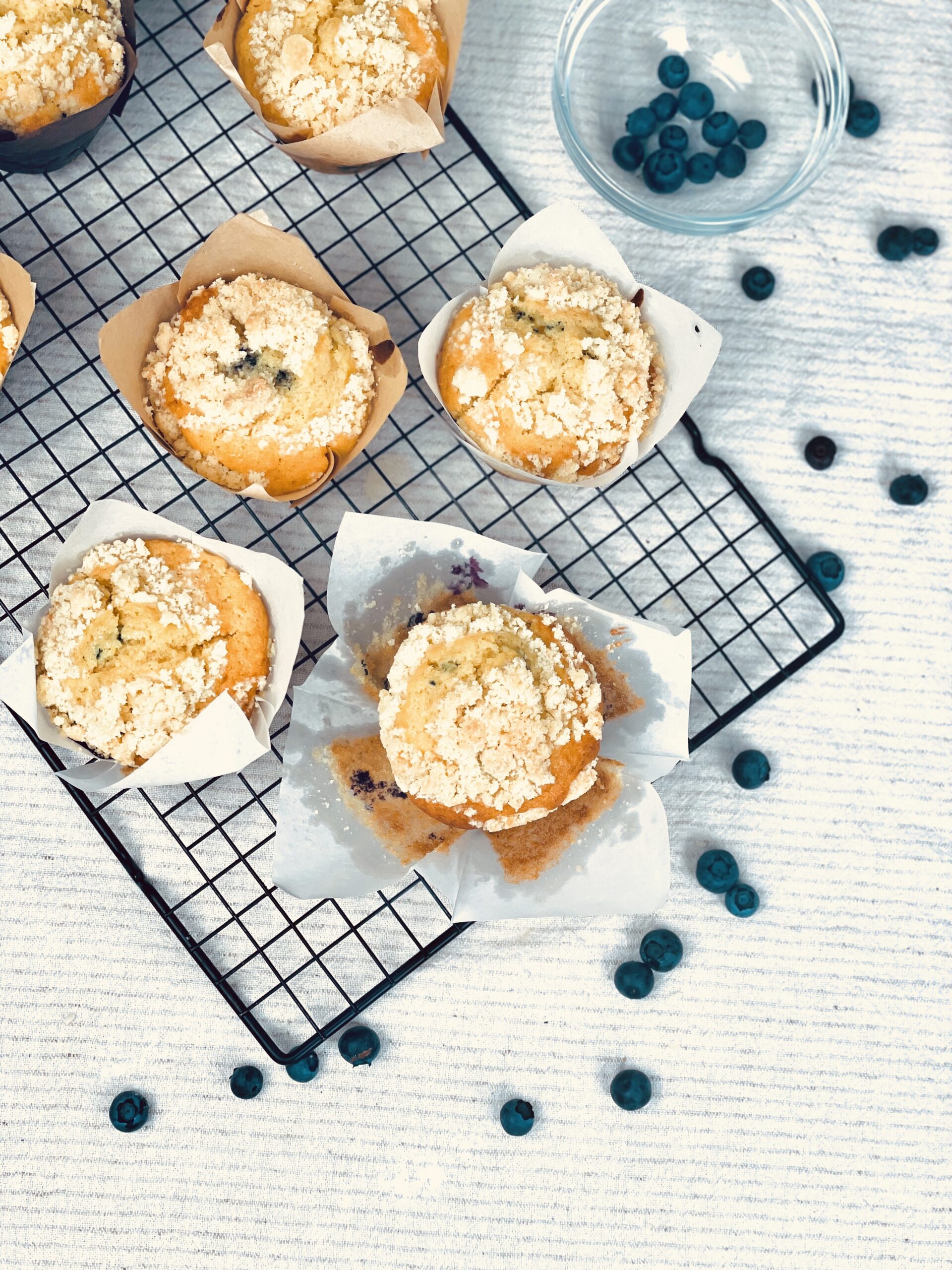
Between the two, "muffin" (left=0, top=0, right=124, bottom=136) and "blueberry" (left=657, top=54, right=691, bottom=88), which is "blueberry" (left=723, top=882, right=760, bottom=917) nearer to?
"blueberry" (left=657, top=54, right=691, bottom=88)

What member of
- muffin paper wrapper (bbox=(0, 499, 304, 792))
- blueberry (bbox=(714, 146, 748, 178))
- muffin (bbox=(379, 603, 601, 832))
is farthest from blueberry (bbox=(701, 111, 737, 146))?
muffin paper wrapper (bbox=(0, 499, 304, 792))

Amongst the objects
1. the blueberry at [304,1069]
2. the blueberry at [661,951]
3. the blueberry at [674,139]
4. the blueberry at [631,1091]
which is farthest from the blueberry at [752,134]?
the blueberry at [304,1069]

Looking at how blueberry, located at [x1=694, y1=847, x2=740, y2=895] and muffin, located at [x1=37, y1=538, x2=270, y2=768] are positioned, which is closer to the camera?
muffin, located at [x1=37, y1=538, x2=270, y2=768]

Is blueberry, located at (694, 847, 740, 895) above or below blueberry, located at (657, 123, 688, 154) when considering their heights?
below

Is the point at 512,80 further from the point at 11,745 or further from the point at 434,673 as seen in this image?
the point at 11,745

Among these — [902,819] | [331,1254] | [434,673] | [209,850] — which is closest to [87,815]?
[209,850]

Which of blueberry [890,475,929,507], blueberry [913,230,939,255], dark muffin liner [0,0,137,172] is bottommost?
blueberry [890,475,929,507]
